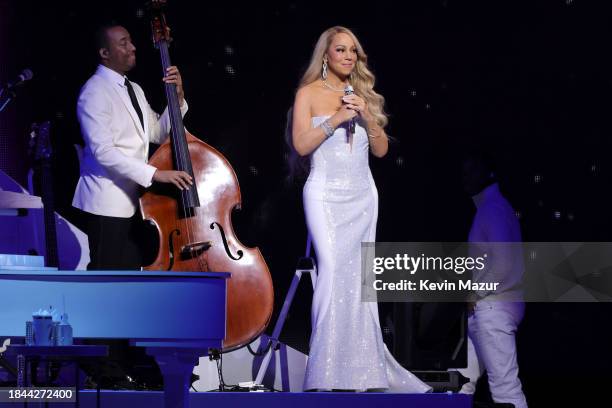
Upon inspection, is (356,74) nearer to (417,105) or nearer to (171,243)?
(417,105)

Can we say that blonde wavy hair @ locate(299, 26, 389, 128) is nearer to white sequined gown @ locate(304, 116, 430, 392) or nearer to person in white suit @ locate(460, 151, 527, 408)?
white sequined gown @ locate(304, 116, 430, 392)

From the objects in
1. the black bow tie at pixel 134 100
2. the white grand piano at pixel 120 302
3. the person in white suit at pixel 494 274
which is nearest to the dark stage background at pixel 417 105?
the person in white suit at pixel 494 274

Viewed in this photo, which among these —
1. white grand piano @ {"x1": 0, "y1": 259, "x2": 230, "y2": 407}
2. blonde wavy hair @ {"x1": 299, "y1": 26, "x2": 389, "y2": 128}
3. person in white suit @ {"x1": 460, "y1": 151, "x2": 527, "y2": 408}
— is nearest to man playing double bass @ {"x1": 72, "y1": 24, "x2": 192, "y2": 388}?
blonde wavy hair @ {"x1": 299, "y1": 26, "x2": 389, "y2": 128}

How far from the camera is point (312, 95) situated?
412 centimetres

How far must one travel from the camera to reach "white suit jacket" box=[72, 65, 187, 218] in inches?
165

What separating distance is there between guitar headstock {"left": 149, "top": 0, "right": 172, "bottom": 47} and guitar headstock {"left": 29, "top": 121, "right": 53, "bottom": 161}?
2.02 feet

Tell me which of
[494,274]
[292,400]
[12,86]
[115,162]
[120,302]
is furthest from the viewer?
[494,274]

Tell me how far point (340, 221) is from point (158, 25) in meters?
1.19

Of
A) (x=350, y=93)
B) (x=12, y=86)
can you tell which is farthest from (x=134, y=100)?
(x=350, y=93)

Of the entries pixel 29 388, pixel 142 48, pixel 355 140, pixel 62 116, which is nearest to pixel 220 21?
pixel 142 48

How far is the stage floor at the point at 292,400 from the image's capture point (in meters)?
3.68

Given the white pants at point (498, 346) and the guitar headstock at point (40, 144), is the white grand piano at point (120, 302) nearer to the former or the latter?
the guitar headstock at point (40, 144)

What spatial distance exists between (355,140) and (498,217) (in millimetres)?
1133

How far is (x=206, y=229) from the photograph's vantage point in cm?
391
